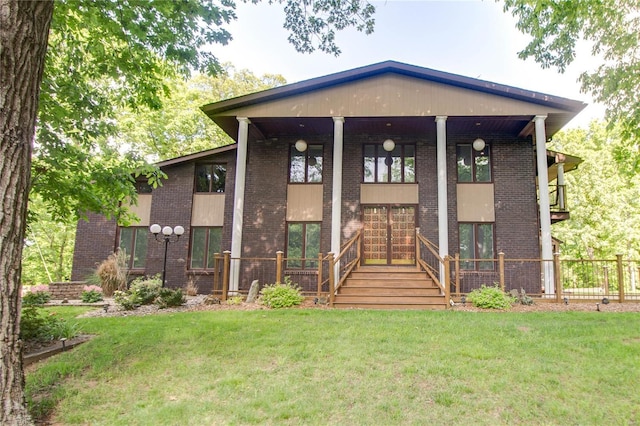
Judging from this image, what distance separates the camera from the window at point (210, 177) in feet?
46.0

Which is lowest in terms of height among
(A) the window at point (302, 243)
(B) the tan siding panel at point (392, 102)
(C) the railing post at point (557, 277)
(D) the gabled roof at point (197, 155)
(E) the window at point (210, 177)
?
(C) the railing post at point (557, 277)

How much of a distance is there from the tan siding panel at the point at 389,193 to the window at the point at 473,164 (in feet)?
5.39

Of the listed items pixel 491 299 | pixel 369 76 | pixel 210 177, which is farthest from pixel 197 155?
pixel 491 299

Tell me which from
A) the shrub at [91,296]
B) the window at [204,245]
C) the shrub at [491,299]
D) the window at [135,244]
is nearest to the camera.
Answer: the shrub at [491,299]

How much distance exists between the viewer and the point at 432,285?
33.4ft

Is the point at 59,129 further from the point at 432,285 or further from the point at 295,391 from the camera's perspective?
the point at 432,285

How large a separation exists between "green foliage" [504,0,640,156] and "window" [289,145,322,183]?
6.68 meters

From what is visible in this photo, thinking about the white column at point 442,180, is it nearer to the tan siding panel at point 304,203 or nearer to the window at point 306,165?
the tan siding panel at point 304,203

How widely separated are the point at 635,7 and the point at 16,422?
1442 cm

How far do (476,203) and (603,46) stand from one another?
17.8 feet

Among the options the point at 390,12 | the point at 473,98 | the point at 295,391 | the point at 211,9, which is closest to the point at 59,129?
the point at 211,9

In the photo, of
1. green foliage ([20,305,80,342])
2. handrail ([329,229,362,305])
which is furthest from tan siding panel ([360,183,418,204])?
green foliage ([20,305,80,342])

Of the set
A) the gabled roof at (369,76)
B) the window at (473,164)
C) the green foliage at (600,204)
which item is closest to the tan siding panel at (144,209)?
the gabled roof at (369,76)

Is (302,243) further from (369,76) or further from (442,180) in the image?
(369,76)
